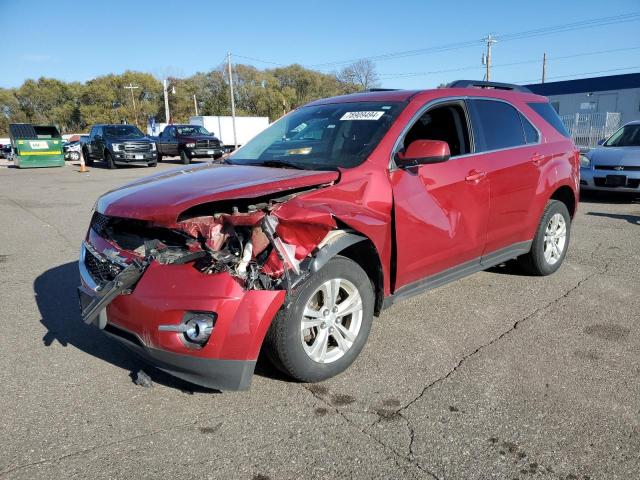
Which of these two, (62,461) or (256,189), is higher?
(256,189)

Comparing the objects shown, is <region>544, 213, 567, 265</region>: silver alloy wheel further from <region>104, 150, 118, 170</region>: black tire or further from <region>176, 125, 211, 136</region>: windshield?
<region>176, 125, 211, 136</region>: windshield

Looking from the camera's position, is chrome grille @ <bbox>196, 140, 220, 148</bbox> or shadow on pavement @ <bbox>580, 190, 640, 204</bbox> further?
chrome grille @ <bbox>196, 140, 220, 148</bbox>

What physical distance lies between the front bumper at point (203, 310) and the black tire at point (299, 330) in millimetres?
126

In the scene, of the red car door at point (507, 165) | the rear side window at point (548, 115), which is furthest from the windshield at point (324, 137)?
the rear side window at point (548, 115)

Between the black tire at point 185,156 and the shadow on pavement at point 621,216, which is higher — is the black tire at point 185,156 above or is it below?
above

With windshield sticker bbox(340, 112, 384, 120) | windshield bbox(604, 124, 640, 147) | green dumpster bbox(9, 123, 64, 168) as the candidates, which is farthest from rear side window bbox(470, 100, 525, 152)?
green dumpster bbox(9, 123, 64, 168)

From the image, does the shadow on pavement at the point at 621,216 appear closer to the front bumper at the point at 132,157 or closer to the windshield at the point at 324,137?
the windshield at the point at 324,137

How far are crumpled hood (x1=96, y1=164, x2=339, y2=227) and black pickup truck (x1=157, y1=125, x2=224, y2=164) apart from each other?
768 inches

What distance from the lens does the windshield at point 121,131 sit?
22.0 metres

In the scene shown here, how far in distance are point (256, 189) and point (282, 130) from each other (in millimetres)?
1837

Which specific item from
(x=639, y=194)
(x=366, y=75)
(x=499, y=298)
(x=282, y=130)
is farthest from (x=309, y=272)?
(x=366, y=75)

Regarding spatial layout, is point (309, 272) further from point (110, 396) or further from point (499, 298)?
point (499, 298)

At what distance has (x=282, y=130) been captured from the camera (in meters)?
4.61

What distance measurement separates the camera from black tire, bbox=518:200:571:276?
503cm
